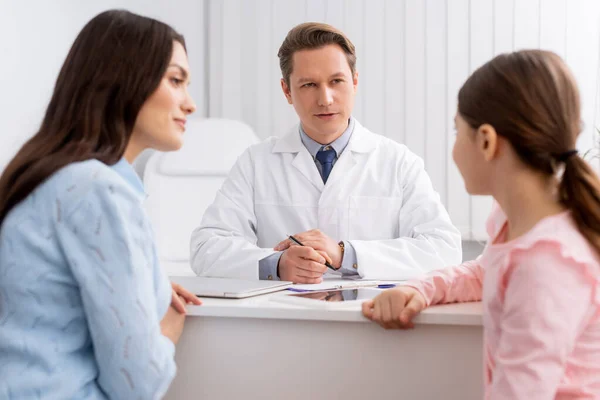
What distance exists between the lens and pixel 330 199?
73.3 inches

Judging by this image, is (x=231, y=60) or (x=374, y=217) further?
(x=231, y=60)

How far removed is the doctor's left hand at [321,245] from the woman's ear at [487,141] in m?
0.66

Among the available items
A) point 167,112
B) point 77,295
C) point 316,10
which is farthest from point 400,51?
point 77,295

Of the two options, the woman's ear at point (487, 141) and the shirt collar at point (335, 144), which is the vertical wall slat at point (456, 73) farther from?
the woman's ear at point (487, 141)

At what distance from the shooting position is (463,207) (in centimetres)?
287

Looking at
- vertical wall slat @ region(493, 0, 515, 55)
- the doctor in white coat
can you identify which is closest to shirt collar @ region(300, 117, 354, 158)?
the doctor in white coat

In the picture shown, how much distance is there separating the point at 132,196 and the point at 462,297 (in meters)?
0.54

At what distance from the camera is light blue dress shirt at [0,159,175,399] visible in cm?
91

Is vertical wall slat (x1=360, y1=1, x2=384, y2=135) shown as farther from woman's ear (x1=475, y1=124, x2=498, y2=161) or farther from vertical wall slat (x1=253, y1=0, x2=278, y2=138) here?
woman's ear (x1=475, y1=124, x2=498, y2=161)

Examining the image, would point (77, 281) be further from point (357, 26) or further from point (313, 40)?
point (357, 26)

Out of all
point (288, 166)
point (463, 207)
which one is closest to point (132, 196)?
point (288, 166)

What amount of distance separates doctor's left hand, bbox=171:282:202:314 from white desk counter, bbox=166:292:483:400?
0.02 metres

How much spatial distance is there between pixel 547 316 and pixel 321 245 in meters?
0.79

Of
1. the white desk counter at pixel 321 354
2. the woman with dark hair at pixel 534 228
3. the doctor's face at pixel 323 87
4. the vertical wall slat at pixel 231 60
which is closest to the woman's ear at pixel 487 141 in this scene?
the woman with dark hair at pixel 534 228
